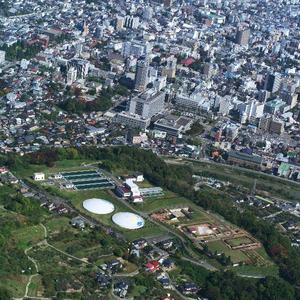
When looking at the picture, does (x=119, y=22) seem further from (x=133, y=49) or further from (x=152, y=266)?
(x=152, y=266)

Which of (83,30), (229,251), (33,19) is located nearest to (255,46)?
(83,30)

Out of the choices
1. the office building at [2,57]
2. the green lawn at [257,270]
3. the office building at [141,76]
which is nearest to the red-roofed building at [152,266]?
the green lawn at [257,270]

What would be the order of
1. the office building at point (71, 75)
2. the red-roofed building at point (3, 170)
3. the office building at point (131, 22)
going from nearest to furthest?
1. the red-roofed building at point (3, 170)
2. the office building at point (71, 75)
3. the office building at point (131, 22)

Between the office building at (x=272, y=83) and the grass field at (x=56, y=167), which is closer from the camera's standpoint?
the grass field at (x=56, y=167)

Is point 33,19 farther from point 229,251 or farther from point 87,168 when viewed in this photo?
point 229,251

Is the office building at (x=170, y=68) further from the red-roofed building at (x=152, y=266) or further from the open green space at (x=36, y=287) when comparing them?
the open green space at (x=36, y=287)

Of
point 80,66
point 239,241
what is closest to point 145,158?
point 239,241
